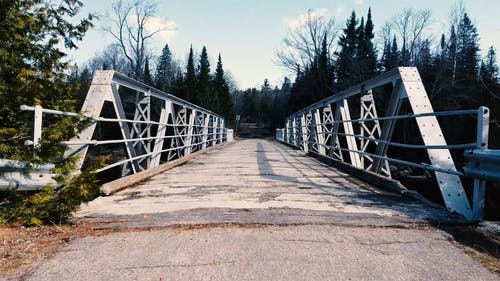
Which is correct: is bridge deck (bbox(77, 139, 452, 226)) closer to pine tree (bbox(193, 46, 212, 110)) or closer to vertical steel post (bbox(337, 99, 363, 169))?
vertical steel post (bbox(337, 99, 363, 169))

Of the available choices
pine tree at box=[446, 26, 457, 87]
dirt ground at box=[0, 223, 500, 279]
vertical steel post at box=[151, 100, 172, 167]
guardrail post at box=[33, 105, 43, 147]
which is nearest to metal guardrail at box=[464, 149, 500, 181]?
dirt ground at box=[0, 223, 500, 279]

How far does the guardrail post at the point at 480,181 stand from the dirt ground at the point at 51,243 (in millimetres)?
215

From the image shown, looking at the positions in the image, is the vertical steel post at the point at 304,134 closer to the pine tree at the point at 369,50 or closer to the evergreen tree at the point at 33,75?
the evergreen tree at the point at 33,75

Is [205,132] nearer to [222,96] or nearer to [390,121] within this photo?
[390,121]

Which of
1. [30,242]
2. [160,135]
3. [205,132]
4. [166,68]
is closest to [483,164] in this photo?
[30,242]

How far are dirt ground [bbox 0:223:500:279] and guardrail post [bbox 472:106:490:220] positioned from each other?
0.22 metres

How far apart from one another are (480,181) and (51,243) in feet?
11.3

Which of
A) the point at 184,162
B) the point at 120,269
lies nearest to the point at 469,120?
the point at 184,162

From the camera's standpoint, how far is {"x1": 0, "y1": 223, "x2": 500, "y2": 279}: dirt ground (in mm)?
2319

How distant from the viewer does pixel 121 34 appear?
42969mm

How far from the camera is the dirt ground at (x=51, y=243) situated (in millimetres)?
2319

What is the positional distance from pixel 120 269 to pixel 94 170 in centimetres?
142

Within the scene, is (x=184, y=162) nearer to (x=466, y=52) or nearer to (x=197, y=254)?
(x=197, y=254)

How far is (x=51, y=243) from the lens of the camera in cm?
269
